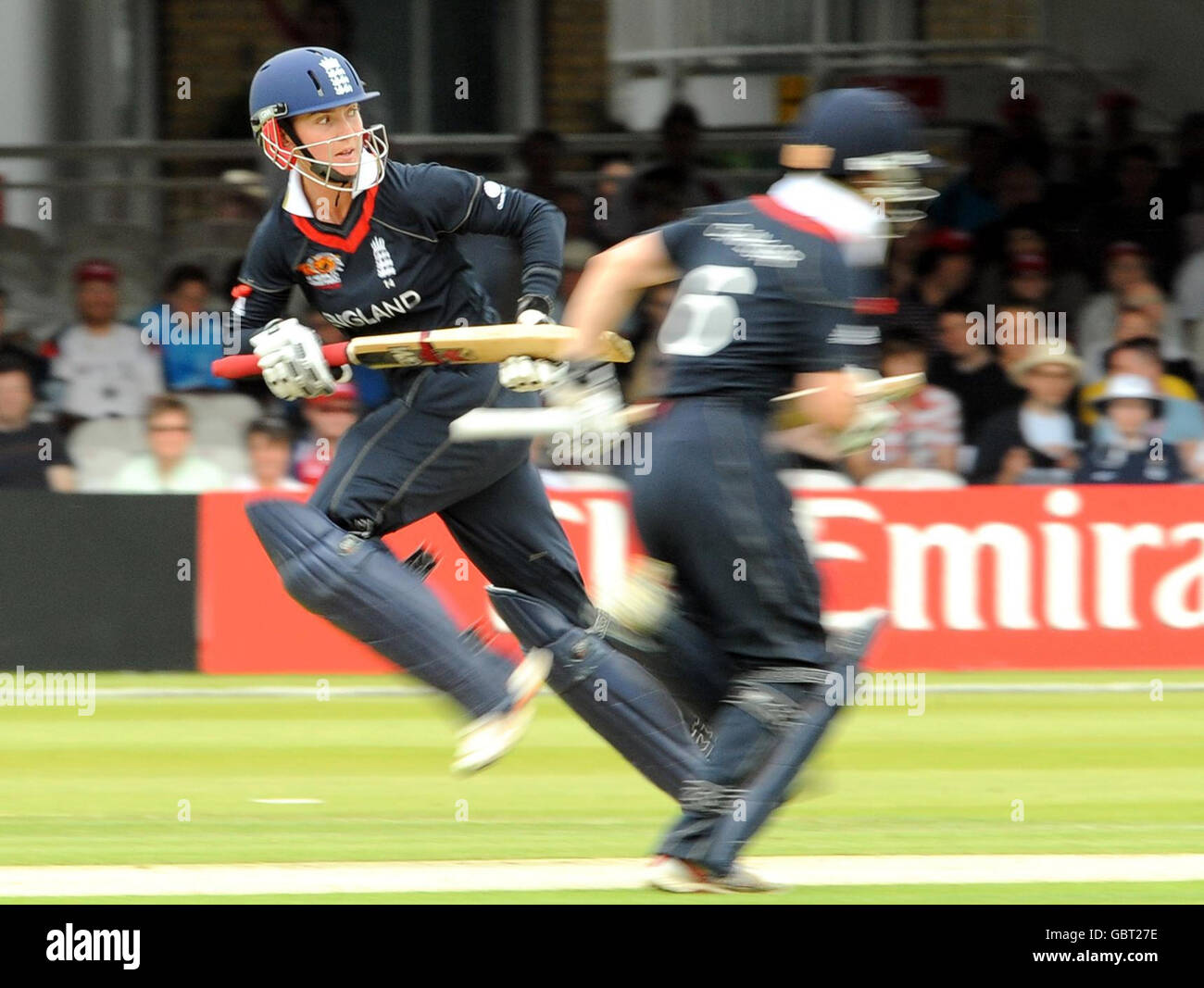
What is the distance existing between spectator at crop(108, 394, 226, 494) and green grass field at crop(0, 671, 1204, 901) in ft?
3.17

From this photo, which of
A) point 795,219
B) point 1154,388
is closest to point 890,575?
point 1154,388

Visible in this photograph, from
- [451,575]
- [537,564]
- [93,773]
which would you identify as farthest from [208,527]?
[537,564]

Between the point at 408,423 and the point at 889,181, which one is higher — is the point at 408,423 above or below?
below

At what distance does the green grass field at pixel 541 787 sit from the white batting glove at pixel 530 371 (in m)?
0.89

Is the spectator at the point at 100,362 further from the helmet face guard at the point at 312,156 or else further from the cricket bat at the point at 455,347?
the cricket bat at the point at 455,347

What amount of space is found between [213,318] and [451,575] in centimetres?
193

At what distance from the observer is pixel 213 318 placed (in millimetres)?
11133

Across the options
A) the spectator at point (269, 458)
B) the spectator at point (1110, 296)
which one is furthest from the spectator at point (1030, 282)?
the spectator at point (269, 458)

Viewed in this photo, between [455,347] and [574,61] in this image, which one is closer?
[455,347]

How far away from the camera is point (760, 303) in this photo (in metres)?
4.84

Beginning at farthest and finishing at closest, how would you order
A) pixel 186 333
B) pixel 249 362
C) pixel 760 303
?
pixel 186 333 → pixel 249 362 → pixel 760 303

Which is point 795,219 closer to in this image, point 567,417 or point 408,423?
point 567,417

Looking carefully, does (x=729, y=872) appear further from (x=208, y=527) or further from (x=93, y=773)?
(x=208, y=527)

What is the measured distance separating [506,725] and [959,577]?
5305mm
